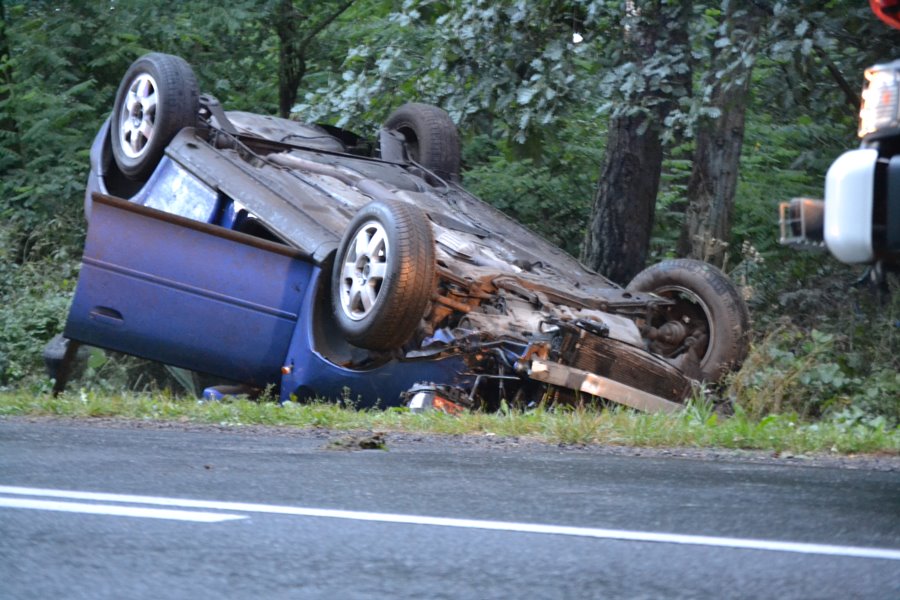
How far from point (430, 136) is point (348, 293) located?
9.94 feet

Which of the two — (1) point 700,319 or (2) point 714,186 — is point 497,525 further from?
(2) point 714,186

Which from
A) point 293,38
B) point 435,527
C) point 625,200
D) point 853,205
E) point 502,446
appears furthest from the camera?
point 293,38

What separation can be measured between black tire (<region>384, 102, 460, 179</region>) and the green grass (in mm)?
3148

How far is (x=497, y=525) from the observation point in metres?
3.52

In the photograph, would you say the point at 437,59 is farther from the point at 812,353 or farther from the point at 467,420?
the point at 467,420

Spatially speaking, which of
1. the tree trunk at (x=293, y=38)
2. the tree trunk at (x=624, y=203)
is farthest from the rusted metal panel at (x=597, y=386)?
the tree trunk at (x=293, y=38)

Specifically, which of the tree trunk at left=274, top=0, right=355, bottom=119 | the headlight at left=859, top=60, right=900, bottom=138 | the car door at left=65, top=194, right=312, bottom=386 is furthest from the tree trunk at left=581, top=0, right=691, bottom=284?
the tree trunk at left=274, top=0, right=355, bottom=119

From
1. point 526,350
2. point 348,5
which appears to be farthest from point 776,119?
point 526,350

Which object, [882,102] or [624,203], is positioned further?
[624,203]

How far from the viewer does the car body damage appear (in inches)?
304

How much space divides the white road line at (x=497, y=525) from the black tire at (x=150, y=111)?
17.8 feet

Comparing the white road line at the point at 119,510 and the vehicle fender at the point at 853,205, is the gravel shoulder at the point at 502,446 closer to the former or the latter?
the vehicle fender at the point at 853,205

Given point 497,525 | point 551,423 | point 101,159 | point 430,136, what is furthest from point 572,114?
point 497,525

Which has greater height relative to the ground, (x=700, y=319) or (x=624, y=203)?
(x=624, y=203)
